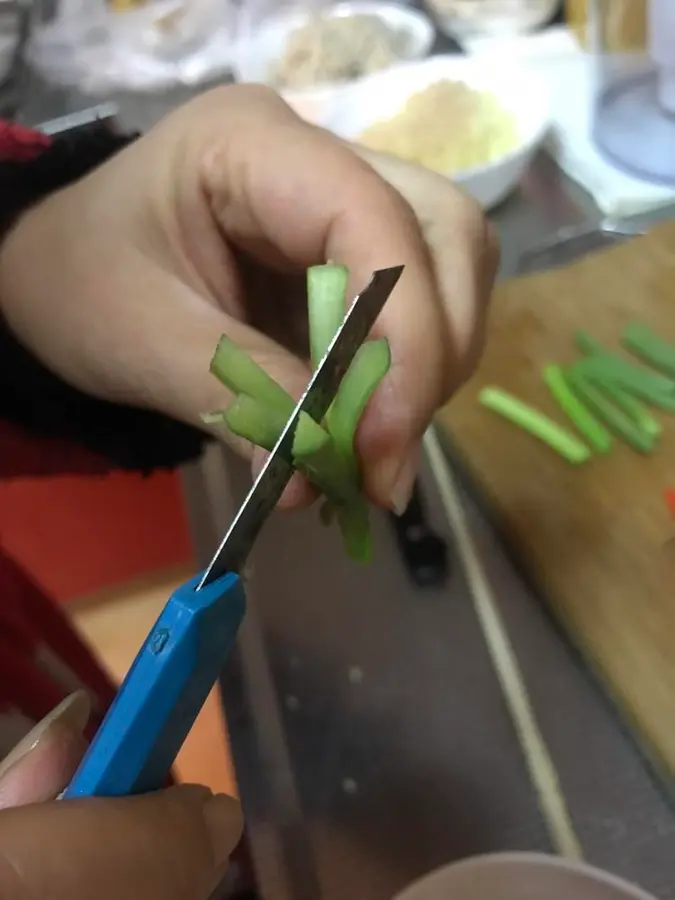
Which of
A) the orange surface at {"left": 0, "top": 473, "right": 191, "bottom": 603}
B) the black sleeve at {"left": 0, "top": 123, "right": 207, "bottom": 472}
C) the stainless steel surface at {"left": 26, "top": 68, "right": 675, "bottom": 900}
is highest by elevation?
the black sleeve at {"left": 0, "top": 123, "right": 207, "bottom": 472}

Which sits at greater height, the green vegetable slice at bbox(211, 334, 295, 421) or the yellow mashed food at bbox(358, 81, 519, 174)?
the green vegetable slice at bbox(211, 334, 295, 421)

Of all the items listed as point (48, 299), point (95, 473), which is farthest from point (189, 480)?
point (48, 299)

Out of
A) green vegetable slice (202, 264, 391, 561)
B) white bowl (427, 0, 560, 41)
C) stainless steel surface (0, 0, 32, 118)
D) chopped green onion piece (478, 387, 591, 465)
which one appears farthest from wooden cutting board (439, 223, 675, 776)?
stainless steel surface (0, 0, 32, 118)

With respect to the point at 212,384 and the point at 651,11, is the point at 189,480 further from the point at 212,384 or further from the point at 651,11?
the point at 651,11

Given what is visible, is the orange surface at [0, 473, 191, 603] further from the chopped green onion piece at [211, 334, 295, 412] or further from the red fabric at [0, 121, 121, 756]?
the chopped green onion piece at [211, 334, 295, 412]

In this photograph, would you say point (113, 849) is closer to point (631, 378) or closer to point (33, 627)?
point (33, 627)

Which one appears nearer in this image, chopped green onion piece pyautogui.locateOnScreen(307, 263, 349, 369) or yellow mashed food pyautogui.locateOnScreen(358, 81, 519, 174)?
chopped green onion piece pyautogui.locateOnScreen(307, 263, 349, 369)

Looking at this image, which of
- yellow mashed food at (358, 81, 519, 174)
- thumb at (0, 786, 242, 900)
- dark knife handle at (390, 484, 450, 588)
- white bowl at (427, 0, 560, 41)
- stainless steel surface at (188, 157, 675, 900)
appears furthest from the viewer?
white bowl at (427, 0, 560, 41)
